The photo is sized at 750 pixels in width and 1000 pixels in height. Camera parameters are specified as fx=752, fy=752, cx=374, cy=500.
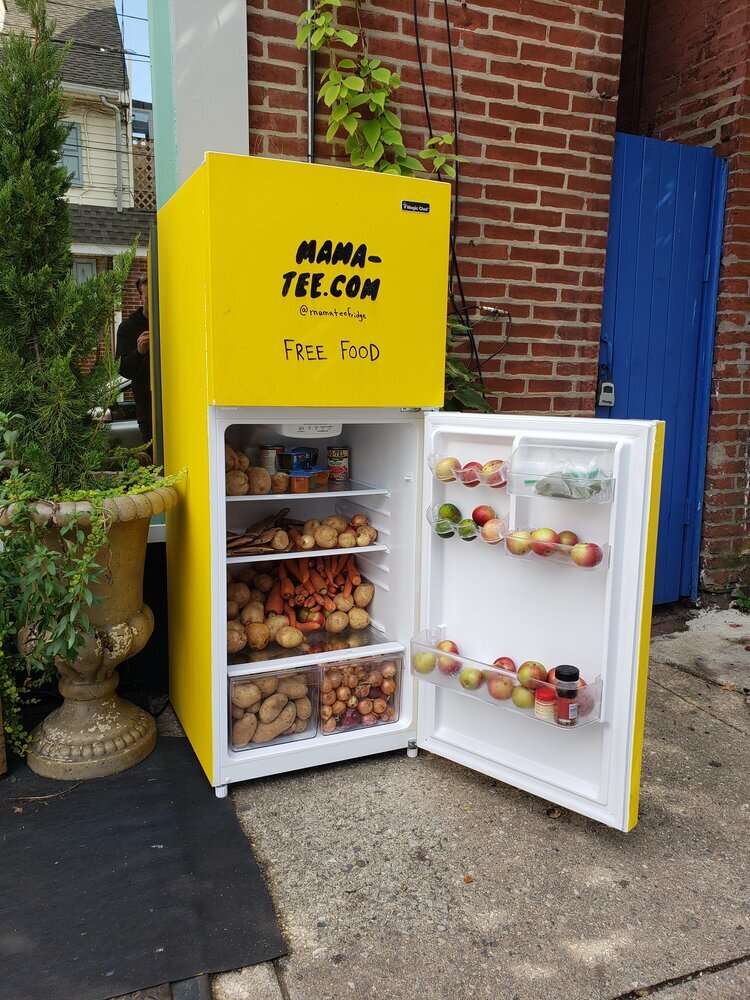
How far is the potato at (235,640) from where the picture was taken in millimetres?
2686

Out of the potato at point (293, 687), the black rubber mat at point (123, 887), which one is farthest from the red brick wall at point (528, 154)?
the black rubber mat at point (123, 887)

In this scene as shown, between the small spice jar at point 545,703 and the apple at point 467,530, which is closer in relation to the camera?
the small spice jar at point 545,703

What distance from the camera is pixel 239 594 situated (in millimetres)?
2900

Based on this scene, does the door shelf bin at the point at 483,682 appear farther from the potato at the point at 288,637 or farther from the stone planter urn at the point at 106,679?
the stone planter urn at the point at 106,679

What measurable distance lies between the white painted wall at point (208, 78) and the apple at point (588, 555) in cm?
212

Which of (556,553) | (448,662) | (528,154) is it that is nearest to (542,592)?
(556,553)

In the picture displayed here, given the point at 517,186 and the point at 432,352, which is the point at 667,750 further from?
the point at 517,186

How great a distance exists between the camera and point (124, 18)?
313 centimetres

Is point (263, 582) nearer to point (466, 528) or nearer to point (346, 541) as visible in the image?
point (346, 541)

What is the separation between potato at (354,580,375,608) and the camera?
303 cm

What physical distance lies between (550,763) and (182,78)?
2860 millimetres

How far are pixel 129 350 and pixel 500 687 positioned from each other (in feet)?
6.93

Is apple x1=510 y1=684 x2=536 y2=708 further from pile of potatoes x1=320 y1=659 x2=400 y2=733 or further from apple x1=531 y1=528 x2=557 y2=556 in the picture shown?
pile of potatoes x1=320 y1=659 x2=400 y2=733

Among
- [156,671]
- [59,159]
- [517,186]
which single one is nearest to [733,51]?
[517,186]
